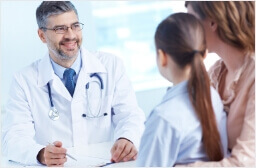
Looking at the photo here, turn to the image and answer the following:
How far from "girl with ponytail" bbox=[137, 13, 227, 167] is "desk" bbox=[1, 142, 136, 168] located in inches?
9.7

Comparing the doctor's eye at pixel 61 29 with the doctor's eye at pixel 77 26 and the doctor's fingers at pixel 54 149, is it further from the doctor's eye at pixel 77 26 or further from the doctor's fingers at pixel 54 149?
the doctor's fingers at pixel 54 149

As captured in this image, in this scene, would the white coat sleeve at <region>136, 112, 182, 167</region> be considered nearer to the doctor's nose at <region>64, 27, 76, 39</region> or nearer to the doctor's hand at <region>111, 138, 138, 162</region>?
the doctor's hand at <region>111, 138, 138, 162</region>

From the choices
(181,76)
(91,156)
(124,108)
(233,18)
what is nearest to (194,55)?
(181,76)

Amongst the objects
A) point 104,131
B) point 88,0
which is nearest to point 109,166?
point 104,131

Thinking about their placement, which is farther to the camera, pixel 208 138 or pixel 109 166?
pixel 109 166

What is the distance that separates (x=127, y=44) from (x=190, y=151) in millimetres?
556

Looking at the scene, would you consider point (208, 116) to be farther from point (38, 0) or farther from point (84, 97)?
point (38, 0)

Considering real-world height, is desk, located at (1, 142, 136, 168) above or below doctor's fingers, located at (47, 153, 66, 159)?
below

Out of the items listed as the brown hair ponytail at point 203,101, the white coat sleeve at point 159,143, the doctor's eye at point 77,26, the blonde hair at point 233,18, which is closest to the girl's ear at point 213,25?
the blonde hair at point 233,18

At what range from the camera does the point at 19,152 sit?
55.7 inches

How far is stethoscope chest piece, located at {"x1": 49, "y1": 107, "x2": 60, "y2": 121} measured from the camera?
1398 millimetres

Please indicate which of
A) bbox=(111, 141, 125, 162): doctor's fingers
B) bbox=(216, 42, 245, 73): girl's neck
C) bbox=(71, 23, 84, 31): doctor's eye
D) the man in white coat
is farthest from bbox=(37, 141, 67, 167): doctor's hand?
bbox=(216, 42, 245, 73): girl's neck

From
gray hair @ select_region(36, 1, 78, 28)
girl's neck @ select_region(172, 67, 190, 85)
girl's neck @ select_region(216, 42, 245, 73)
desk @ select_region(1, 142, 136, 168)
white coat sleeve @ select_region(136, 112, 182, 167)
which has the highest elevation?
gray hair @ select_region(36, 1, 78, 28)

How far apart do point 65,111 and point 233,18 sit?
656mm
